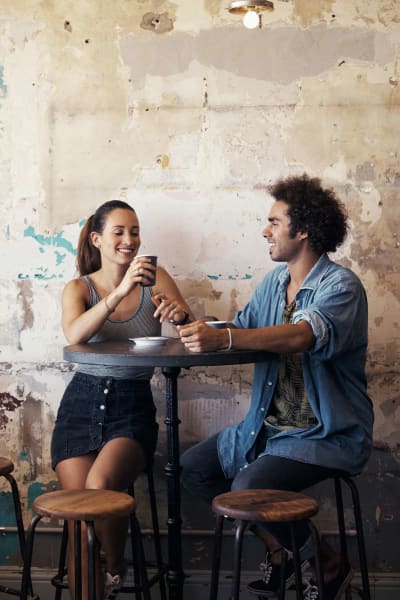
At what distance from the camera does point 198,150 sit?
12.8 feet

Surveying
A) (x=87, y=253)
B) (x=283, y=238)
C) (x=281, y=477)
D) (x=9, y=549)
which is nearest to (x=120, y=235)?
(x=87, y=253)

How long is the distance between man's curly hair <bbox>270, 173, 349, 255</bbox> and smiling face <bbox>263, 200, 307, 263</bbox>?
0.06 ft

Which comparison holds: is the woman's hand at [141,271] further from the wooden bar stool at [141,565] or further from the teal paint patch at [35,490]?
the teal paint patch at [35,490]

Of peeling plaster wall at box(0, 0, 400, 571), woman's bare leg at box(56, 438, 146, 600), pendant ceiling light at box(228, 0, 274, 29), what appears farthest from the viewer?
peeling plaster wall at box(0, 0, 400, 571)

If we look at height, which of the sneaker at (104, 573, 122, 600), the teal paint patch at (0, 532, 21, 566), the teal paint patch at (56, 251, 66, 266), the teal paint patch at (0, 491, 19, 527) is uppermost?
the teal paint patch at (56, 251, 66, 266)

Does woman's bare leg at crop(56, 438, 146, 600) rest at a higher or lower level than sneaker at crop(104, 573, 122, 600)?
higher

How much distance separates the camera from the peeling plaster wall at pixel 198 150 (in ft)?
12.6

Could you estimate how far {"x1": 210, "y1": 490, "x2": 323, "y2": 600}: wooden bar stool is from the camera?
2656 mm

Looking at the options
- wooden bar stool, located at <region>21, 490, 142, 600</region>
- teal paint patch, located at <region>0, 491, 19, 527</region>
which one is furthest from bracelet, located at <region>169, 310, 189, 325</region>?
teal paint patch, located at <region>0, 491, 19, 527</region>

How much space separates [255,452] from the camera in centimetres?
336

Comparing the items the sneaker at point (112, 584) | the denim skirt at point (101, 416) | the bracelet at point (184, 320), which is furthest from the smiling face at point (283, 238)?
the sneaker at point (112, 584)

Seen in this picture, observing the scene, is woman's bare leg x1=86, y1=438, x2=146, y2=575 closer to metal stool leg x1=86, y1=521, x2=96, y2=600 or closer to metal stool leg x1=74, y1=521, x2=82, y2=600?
metal stool leg x1=74, y1=521, x2=82, y2=600

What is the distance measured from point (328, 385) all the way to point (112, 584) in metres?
1.13

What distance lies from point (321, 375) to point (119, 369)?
905mm
